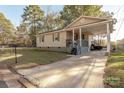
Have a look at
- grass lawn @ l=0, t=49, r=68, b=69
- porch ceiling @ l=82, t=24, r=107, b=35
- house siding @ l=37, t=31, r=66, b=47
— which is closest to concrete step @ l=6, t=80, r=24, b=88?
grass lawn @ l=0, t=49, r=68, b=69

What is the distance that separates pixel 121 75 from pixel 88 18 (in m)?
12.4

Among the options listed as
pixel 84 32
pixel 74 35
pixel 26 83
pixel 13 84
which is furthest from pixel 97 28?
pixel 13 84

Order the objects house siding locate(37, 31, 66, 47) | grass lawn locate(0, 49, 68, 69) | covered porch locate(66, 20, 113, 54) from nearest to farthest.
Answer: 1. grass lawn locate(0, 49, 68, 69)
2. covered porch locate(66, 20, 113, 54)
3. house siding locate(37, 31, 66, 47)

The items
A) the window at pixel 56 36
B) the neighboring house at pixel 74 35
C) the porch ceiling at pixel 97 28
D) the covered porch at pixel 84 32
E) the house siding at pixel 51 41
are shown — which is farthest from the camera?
the window at pixel 56 36

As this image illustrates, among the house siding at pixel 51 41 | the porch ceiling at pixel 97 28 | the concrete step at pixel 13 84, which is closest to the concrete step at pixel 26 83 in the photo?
the concrete step at pixel 13 84

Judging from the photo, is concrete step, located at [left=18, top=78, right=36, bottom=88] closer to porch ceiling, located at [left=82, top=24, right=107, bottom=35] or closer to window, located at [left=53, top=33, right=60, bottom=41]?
porch ceiling, located at [left=82, top=24, right=107, bottom=35]

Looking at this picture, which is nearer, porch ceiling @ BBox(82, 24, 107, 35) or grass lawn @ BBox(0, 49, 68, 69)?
grass lawn @ BBox(0, 49, 68, 69)

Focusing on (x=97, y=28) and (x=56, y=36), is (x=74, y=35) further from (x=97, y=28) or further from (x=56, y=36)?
(x=97, y=28)

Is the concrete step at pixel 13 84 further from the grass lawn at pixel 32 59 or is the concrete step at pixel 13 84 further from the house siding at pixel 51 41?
the house siding at pixel 51 41

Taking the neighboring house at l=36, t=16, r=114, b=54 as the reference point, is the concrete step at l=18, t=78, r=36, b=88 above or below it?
below

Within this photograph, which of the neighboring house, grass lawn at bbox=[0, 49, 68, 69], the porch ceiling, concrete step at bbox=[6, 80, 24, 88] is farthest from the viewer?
the neighboring house
